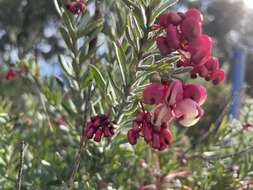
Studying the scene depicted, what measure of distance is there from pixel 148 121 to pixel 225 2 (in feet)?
54.9

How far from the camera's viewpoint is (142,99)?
91 centimetres

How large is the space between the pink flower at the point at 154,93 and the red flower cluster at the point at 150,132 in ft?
0.11

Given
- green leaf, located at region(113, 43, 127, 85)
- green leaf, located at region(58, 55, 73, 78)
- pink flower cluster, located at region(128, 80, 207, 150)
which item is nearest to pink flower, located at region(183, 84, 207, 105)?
pink flower cluster, located at region(128, 80, 207, 150)

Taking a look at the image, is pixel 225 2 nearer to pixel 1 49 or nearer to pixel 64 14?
pixel 1 49

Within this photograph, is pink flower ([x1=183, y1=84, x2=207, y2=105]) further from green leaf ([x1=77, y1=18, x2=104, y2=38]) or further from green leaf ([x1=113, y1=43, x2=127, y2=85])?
green leaf ([x1=77, y1=18, x2=104, y2=38])

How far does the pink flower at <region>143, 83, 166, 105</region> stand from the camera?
0.83 meters

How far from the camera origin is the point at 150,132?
877 mm

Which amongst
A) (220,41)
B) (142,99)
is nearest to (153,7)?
(142,99)

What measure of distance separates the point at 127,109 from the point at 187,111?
221 millimetres

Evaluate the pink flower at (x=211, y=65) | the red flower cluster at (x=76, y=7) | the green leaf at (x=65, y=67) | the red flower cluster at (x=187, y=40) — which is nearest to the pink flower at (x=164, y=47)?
the red flower cluster at (x=187, y=40)

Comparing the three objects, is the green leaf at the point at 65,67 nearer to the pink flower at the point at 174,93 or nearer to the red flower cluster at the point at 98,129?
the red flower cluster at the point at 98,129

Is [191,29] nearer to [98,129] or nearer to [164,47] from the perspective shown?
[164,47]

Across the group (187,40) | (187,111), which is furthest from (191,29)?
(187,111)

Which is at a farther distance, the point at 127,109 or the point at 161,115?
the point at 127,109
